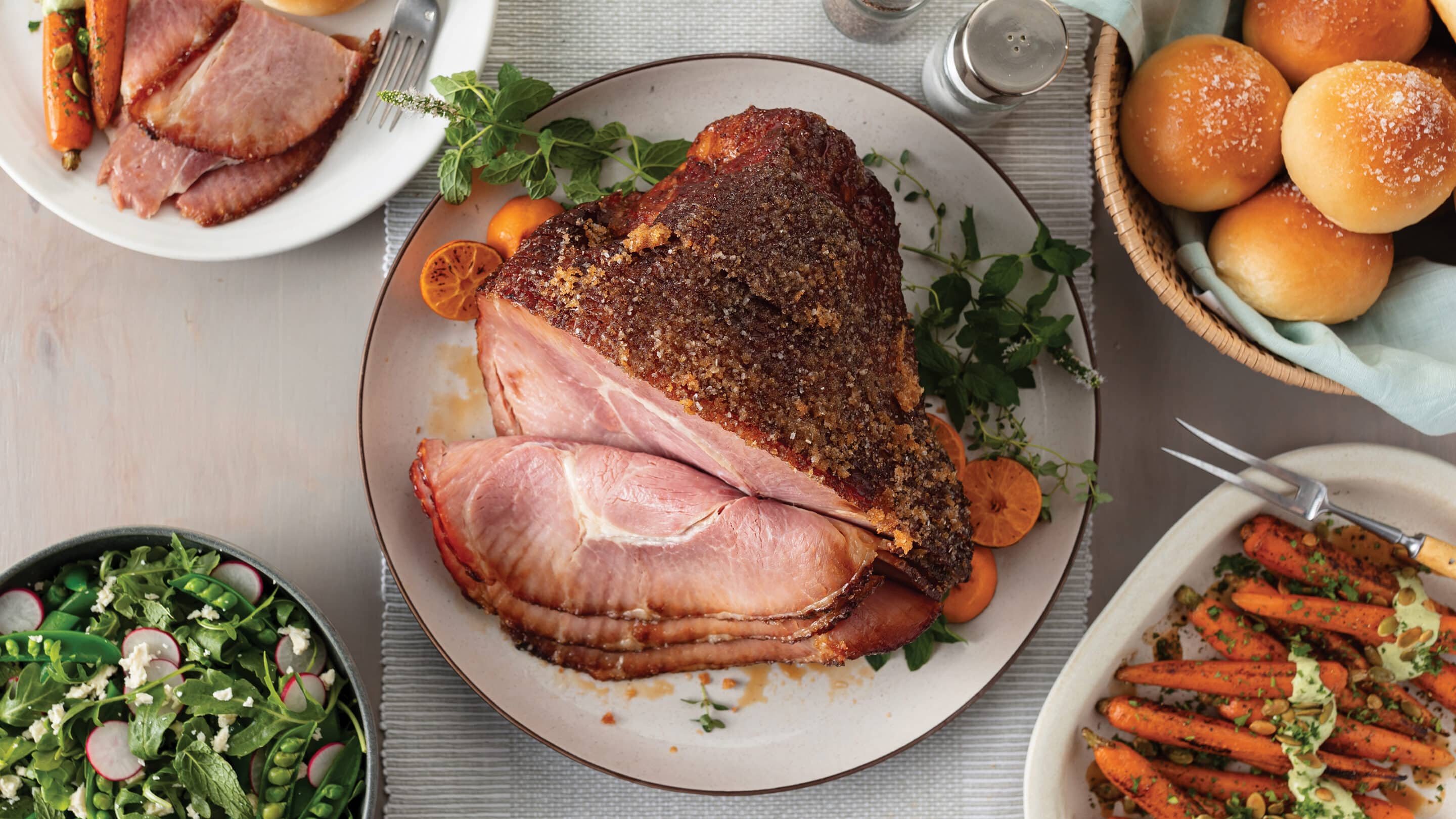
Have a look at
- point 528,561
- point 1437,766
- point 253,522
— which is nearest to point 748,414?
point 528,561

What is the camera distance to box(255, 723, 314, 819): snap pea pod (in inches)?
66.2

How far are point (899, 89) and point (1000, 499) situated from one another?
99 cm

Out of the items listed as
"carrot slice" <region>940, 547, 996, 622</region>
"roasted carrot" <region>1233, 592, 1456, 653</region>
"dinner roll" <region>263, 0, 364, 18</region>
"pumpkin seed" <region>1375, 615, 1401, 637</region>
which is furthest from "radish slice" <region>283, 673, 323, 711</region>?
"pumpkin seed" <region>1375, 615, 1401, 637</region>

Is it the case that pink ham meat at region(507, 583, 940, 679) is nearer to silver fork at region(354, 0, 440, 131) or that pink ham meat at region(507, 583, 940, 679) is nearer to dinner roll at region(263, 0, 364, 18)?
silver fork at region(354, 0, 440, 131)

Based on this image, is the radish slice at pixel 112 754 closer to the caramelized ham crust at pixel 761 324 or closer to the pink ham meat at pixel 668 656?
the pink ham meat at pixel 668 656

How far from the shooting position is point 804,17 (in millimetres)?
2133

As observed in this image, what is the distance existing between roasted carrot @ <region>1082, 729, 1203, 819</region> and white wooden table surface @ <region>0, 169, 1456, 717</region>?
1655mm

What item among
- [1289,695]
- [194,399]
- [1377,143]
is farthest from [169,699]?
[1377,143]

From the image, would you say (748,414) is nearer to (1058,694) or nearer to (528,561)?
(528,561)

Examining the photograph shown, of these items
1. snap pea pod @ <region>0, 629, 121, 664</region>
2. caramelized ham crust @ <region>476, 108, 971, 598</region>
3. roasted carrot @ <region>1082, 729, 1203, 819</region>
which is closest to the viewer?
caramelized ham crust @ <region>476, 108, 971, 598</region>

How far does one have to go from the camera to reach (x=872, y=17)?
204cm

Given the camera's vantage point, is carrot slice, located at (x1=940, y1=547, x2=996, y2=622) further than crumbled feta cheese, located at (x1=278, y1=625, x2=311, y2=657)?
Yes

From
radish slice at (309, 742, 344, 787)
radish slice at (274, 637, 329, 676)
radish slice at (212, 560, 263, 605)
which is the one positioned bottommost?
radish slice at (309, 742, 344, 787)

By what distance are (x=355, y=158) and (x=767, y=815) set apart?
1752mm
